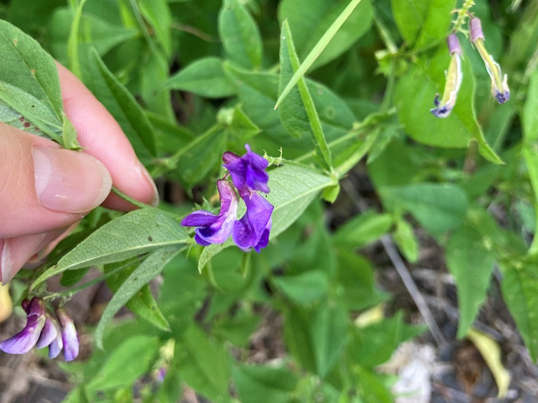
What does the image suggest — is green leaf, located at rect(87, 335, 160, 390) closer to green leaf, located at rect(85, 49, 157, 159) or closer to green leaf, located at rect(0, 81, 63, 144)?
green leaf, located at rect(85, 49, 157, 159)

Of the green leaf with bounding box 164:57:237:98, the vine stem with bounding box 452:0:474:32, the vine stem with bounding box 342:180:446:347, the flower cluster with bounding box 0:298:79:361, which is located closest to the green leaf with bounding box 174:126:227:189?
the green leaf with bounding box 164:57:237:98

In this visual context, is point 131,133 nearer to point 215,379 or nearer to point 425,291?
point 215,379

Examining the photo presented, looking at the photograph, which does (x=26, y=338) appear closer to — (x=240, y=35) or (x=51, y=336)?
(x=51, y=336)

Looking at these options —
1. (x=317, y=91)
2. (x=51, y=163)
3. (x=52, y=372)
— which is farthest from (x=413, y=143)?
(x=52, y=372)

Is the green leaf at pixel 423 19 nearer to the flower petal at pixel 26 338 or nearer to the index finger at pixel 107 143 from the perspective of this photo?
the index finger at pixel 107 143

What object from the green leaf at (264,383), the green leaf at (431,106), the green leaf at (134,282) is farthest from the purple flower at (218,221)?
the green leaf at (264,383)

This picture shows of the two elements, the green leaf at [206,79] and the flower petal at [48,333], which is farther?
the green leaf at [206,79]
